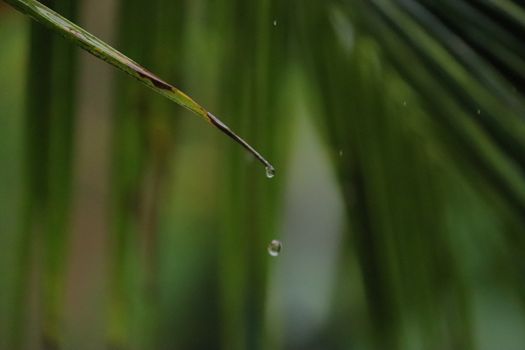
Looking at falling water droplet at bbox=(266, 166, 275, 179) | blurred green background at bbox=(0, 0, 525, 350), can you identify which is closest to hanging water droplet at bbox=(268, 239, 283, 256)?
blurred green background at bbox=(0, 0, 525, 350)

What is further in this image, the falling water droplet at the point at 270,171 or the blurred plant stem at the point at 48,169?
the blurred plant stem at the point at 48,169

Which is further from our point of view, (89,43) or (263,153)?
(263,153)

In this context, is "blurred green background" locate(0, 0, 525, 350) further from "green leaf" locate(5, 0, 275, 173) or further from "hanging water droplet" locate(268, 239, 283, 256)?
"green leaf" locate(5, 0, 275, 173)

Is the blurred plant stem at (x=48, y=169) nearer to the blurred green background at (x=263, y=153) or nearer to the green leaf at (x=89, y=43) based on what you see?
the blurred green background at (x=263, y=153)

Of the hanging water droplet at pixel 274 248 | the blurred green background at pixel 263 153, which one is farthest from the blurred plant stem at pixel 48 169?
the hanging water droplet at pixel 274 248

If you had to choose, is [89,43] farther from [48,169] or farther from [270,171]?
[48,169]

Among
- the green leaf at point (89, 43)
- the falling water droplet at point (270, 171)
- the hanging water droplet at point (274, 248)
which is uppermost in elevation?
the green leaf at point (89, 43)

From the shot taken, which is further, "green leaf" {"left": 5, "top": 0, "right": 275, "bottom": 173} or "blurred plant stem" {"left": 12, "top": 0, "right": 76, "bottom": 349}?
"blurred plant stem" {"left": 12, "top": 0, "right": 76, "bottom": 349}

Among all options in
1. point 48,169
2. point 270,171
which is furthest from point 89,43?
point 48,169

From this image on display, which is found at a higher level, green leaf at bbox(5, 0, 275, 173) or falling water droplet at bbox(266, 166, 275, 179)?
green leaf at bbox(5, 0, 275, 173)

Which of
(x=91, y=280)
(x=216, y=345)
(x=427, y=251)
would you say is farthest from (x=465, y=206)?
(x=216, y=345)

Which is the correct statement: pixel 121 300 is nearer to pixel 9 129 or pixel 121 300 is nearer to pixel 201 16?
pixel 201 16
